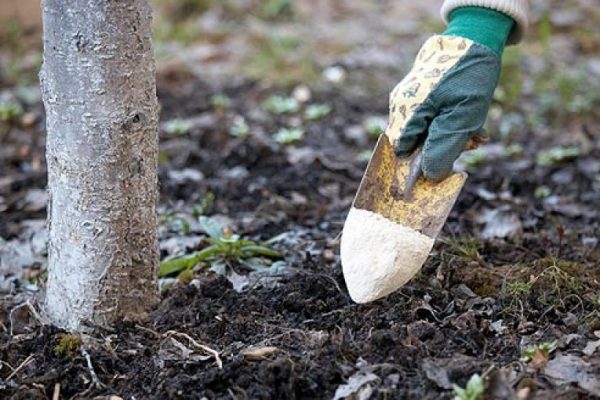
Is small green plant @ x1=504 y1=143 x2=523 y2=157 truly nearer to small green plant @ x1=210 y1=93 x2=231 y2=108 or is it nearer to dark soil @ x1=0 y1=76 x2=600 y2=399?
dark soil @ x1=0 y1=76 x2=600 y2=399

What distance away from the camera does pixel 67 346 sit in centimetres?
199

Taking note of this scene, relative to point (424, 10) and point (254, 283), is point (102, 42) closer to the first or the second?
point (254, 283)

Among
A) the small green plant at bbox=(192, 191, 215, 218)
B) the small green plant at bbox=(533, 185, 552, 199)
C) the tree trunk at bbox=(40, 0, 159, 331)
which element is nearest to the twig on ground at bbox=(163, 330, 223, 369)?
the tree trunk at bbox=(40, 0, 159, 331)

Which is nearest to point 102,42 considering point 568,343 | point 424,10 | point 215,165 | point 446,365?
point 446,365

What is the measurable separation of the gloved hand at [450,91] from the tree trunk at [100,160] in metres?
0.57

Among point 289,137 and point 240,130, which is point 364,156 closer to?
point 289,137

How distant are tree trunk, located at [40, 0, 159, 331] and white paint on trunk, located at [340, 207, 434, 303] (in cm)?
50

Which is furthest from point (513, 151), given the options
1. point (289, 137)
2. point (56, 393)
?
point (56, 393)

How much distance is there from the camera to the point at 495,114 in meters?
4.31

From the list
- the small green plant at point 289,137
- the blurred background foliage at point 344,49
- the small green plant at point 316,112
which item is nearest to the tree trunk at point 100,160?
the small green plant at point 289,137

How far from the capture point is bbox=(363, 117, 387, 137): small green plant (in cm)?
394

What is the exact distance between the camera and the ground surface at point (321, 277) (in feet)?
5.86

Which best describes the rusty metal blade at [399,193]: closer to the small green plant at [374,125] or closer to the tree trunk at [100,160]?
the tree trunk at [100,160]

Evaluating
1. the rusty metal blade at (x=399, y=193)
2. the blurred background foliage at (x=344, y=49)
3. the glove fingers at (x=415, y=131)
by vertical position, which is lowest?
the blurred background foliage at (x=344, y=49)
